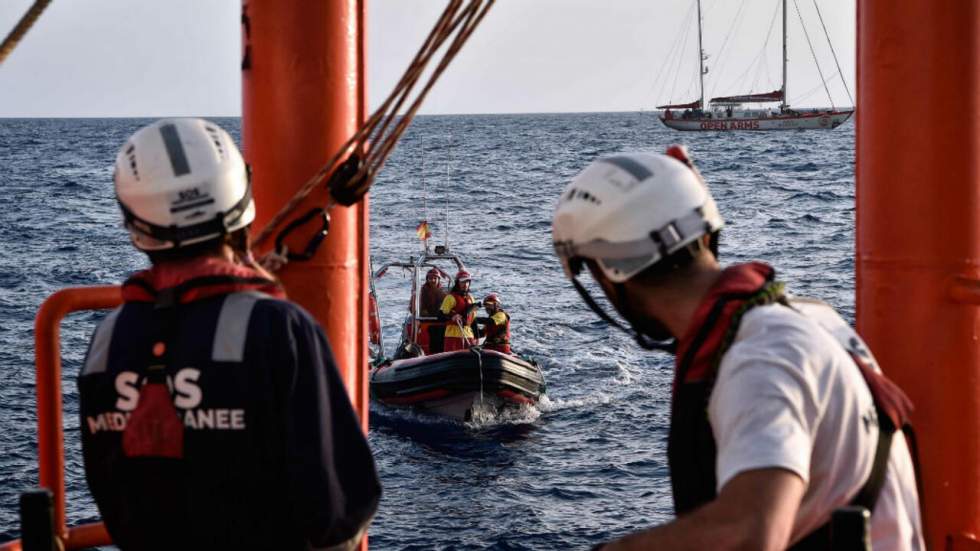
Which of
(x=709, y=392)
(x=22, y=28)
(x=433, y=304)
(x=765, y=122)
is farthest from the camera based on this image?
(x=765, y=122)

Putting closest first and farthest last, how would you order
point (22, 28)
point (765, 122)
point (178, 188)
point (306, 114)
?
point (178, 188)
point (22, 28)
point (306, 114)
point (765, 122)

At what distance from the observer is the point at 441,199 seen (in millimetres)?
59750

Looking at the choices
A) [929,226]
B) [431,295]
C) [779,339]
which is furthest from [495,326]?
[779,339]

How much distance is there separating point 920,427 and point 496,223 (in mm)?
44998

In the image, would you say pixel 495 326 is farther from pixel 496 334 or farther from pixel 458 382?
pixel 458 382

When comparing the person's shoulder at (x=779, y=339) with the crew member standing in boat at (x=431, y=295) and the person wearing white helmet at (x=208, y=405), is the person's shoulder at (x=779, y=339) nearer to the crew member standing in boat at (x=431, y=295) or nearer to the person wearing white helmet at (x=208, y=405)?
the person wearing white helmet at (x=208, y=405)

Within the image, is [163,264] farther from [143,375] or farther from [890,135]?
[890,135]

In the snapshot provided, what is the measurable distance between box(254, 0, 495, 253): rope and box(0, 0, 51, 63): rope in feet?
2.33

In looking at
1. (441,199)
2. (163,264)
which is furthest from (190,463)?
(441,199)

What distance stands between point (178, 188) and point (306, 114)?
0.86 metres

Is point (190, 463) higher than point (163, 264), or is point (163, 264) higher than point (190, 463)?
point (163, 264)

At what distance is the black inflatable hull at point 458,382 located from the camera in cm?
1869

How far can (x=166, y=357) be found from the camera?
93.2 inches

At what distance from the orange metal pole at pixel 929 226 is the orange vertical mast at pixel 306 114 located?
1.37 metres
